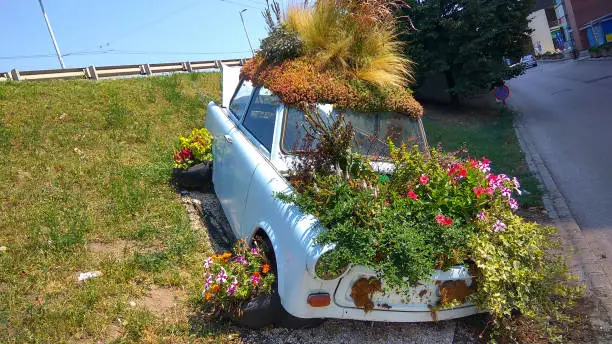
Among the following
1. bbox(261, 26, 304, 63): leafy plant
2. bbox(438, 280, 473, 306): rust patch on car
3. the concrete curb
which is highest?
bbox(261, 26, 304, 63): leafy plant

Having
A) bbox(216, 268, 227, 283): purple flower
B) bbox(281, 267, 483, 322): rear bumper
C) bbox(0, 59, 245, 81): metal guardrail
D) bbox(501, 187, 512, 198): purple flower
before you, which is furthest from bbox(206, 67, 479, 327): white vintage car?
bbox(0, 59, 245, 81): metal guardrail

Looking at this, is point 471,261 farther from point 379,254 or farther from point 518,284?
point 379,254

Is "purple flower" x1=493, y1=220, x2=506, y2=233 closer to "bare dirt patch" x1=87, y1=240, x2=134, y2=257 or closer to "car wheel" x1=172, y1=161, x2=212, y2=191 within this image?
"bare dirt patch" x1=87, y1=240, x2=134, y2=257

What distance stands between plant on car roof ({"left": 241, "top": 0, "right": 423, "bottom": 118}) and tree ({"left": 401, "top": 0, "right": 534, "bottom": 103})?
1082cm

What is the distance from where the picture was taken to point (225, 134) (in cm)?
536

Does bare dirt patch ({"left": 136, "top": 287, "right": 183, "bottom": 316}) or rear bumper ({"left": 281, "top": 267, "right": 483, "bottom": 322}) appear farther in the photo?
bare dirt patch ({"left": 136, "top": 287, "right": 183, "bottom": 316})

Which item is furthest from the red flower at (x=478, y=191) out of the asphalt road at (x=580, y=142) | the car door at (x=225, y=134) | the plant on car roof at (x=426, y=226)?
the asphalt road at (x=580, y=142)

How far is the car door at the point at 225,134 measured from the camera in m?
4.98

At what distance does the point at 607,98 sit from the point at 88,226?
16248mm

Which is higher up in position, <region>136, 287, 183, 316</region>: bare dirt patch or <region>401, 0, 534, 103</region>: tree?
<region>401, 0, 534, 103</region>: tree

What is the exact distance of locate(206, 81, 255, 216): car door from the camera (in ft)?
16.3

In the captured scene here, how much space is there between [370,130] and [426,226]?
1.50 metres

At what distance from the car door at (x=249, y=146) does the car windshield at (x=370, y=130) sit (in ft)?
0.64

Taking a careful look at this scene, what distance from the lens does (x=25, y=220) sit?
4961mm
